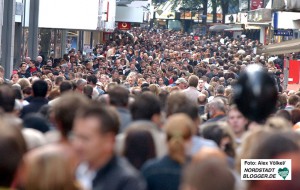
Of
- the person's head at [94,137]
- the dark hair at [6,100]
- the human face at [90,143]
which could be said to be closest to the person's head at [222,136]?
the dark hair at [6,100]

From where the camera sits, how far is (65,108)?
8.11 m

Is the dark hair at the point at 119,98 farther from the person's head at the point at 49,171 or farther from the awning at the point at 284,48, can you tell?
the awning at the point at 284,48

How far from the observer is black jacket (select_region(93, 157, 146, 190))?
655 cm

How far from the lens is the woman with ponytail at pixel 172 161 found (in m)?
7.38

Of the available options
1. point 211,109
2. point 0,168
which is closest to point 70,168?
point 0,168

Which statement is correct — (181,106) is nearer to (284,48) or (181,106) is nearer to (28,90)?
(28,90)

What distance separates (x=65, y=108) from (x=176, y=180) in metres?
1.17

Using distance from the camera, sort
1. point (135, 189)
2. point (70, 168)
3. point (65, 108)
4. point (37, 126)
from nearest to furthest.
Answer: point (70, 168)
point (135, 189)
point (65, 108)
point (37, 126)

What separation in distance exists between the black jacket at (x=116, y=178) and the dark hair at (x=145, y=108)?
9.75 ft

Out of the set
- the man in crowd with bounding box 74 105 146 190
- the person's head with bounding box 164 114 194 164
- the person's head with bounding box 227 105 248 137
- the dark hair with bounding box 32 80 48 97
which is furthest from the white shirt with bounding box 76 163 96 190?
the dark hair with bounding box 32 80 48 97

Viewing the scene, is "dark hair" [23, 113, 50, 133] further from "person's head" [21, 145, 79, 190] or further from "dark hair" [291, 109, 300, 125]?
"dark hair" [291, 109, 300, 125]

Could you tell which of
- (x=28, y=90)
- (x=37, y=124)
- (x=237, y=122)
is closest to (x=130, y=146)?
(x=37, y=124)

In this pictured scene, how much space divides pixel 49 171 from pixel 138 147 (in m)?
2.57

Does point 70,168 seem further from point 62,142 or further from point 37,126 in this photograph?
point 37,126
